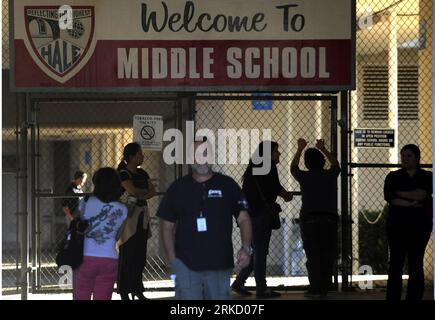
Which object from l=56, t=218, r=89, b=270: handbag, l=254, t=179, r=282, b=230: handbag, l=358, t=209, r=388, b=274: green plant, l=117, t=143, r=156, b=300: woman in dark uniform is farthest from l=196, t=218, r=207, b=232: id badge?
l=358, t=209, r=388, b=274: green plant

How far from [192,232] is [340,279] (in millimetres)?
6505

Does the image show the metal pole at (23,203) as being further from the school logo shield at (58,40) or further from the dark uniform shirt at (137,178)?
the dark uniform shirt at (137,178)

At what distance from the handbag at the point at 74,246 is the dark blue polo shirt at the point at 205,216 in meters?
0.79

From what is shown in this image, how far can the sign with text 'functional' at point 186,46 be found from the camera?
12.1 meters

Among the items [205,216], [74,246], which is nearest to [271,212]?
[74,246]

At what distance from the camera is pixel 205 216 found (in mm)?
7883

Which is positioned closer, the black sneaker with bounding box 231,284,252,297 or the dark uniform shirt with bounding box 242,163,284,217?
the dark uniform shirt with bounding box 242,163,284,217

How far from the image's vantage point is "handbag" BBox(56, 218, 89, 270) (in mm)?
8328

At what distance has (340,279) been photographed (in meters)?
14.0

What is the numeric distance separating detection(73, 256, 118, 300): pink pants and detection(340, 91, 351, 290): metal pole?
4.84 m

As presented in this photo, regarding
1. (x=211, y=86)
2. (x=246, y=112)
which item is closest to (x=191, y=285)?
(x=211, y=86)

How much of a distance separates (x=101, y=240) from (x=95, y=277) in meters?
0.32

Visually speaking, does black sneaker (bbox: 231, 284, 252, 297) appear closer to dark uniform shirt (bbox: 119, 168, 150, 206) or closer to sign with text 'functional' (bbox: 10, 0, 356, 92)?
dark uniform shirt (bbox: 119, 168, 150, 206)

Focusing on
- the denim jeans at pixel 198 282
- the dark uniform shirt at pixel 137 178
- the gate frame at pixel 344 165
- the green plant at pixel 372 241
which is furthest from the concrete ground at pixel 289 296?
the denim jeans at pixel 198 282
